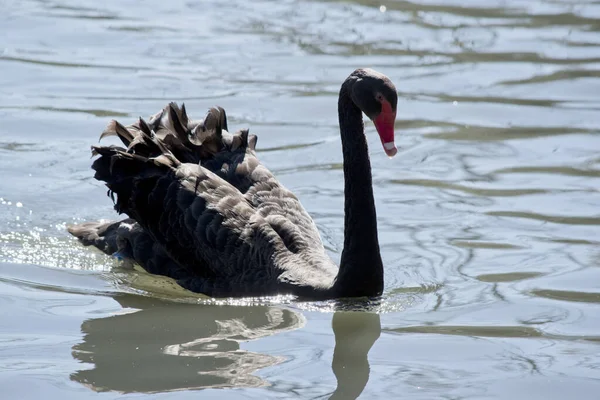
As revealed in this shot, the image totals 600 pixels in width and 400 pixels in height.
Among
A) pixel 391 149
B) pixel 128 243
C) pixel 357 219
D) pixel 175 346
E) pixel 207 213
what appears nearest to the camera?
pixel 175 346

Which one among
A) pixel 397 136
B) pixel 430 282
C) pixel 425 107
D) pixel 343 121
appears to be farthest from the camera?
pixel 425 107

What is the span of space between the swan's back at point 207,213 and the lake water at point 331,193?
18 cm

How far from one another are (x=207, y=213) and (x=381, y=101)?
52.3 inches

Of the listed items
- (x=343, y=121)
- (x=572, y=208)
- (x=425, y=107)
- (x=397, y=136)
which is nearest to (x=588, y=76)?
(x=425, y=107)

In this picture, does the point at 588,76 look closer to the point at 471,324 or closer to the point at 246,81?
the point at 246,81

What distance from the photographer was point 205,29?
42.4 feet

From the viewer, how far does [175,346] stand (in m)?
5.72

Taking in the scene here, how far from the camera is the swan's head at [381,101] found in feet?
20.1

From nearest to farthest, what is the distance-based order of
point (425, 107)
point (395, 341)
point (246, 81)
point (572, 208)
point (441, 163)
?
point (395, 341) → point (572, 208) → point (441, 163) → point (425, 107) → point (246, 81)

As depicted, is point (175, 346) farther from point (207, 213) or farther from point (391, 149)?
point (391, 149)

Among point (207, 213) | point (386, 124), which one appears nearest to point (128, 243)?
point (207, 213)

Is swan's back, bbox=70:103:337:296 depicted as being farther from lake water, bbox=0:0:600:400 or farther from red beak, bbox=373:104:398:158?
red beak, bbox=373:104:398:158

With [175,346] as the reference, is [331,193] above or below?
above

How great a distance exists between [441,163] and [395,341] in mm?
3469
